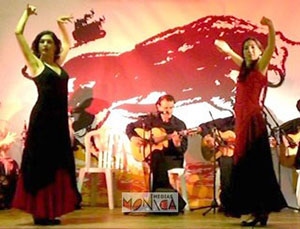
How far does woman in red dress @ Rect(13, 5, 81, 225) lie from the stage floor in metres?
0.17

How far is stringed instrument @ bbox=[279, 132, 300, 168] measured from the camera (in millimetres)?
5629

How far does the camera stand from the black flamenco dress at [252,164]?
399cm

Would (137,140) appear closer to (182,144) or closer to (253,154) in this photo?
(182,144)

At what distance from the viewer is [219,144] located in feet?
18.2

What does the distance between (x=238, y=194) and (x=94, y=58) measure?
2.63 m

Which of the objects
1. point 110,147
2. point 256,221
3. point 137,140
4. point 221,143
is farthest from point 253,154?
point 110,147

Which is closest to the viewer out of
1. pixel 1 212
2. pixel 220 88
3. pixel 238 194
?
pixel 238 194

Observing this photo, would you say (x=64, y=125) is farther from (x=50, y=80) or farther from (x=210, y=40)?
(x=210, y=40)

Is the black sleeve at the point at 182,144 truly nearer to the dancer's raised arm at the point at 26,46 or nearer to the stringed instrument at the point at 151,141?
the stringed instrument at the point at 151,141

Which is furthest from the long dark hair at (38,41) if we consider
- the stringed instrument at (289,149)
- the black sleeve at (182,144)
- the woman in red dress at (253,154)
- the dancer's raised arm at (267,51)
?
the stringed instrument at (289,149)

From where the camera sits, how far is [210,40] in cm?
602

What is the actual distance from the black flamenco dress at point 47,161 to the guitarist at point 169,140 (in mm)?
1371

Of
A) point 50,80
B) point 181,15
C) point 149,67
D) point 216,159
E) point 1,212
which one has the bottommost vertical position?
point 1,212

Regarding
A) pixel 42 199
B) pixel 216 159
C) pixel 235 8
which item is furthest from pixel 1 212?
pixel 235 8
